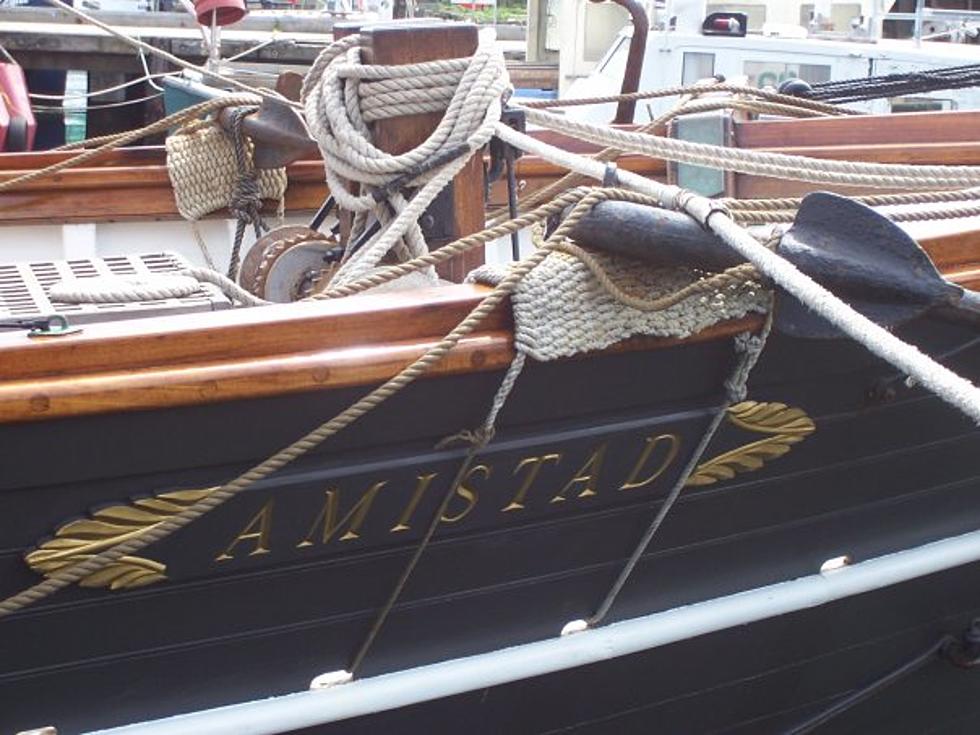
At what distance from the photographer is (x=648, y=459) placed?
2141 millimetres

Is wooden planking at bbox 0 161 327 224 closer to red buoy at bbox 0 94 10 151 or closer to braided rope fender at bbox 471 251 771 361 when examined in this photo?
braided rope fender at bbox 471 251 771 361

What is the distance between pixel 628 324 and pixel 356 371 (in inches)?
17.3

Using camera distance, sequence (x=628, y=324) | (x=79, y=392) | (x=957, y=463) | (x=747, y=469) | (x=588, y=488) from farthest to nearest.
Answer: (x=957, y=463)
(x=747, y=469)
(x=588, y=488)
(x=628, y=324)
(x=79, y=392)

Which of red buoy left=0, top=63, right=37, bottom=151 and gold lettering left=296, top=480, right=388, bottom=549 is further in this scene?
red buoy left=0, top=63, right=37, bottom=151

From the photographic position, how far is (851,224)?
1.90 meters

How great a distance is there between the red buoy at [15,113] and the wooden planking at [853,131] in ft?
17.3

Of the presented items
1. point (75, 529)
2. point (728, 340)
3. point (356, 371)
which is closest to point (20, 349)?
point (75, 529)

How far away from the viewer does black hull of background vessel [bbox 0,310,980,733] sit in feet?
5.90

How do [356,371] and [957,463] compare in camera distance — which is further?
[957,463]

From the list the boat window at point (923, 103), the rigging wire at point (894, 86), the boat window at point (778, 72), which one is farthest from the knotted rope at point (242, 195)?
the boat window at point (778, 72)

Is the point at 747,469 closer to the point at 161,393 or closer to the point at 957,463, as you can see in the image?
the point at 957,463

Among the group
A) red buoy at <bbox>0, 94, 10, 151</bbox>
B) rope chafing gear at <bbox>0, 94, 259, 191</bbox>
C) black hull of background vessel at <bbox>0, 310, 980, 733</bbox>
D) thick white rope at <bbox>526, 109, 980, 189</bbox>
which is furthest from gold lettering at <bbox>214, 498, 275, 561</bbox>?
red buoy at <bbox>0, 94, 10, 151</bbox>

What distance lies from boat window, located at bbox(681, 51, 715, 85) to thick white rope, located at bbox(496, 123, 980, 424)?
18.5 ft

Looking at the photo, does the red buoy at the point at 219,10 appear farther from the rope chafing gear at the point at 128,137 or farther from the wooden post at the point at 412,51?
the wooden post at the point at 412,51
